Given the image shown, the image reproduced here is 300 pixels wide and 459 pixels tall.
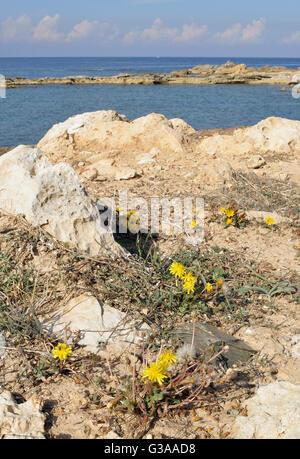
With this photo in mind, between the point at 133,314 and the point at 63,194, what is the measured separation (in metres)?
1.17

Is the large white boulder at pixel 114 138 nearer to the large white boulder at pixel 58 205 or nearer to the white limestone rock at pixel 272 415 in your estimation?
the large white boulder at pixel 58 205

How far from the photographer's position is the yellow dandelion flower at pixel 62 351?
7.86 ft

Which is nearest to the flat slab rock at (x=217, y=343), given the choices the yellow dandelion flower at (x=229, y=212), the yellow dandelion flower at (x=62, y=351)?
the yellow dandelion flower at (x=62, y=351)

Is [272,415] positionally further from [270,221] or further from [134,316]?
[270,221]

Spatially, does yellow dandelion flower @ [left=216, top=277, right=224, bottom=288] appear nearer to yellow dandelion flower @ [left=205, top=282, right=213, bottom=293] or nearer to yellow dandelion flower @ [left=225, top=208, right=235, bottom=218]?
yellow dandelion flower @ [left=205, top=282, right=213, bottom=293]

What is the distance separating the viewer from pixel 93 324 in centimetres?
276

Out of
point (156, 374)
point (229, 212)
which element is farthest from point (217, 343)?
point (229, 212)

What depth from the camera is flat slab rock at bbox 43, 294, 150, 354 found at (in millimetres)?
2695

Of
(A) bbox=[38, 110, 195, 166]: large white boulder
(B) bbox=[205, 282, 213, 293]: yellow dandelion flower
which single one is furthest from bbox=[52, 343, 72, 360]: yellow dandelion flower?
(A) bbox=[38, 110, 195, 166]: large white boulder

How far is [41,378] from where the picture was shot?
244cm

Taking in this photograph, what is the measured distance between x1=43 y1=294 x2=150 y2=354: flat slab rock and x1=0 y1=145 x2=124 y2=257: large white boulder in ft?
1.75

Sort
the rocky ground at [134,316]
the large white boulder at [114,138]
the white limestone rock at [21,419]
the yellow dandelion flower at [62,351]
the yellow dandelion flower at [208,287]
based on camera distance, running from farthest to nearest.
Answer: the large white boulder at [114,138], the yellow dandelion flower at [208,287], the yellow dandelion flower at [62,351], the rocky ground at [134,316], the white limestone rock at [21,419]

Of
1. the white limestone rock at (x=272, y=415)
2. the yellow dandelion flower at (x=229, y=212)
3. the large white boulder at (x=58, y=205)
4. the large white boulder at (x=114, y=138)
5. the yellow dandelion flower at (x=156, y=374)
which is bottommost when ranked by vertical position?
the white limestone rock at (x=272, y=415)
